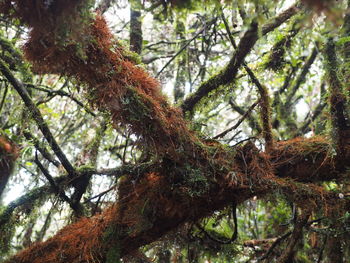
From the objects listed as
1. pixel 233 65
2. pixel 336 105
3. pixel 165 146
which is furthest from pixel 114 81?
pixel 336 105

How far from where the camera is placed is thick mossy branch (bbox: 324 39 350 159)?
2334 mm

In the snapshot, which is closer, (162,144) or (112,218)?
(162,144)

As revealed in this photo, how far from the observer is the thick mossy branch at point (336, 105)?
2.33 meters

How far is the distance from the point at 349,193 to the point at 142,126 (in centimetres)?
155

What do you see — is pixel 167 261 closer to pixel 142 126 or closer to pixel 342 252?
pixel 342 252

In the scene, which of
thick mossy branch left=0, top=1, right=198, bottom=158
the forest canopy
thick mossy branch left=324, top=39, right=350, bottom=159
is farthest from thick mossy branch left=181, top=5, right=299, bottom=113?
thick mossy branch left=0, top=1, right=198, bottom=158

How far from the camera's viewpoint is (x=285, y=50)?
2.96 metres

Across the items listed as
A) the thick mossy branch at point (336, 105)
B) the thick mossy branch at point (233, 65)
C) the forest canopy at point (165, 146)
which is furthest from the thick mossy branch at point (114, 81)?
the thick mossy branch at point (336, 105)

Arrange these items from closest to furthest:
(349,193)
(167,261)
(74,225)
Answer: (349,193) < (74,225) < (167,261)

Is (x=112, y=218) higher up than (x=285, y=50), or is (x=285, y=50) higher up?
(x=285, y=50)

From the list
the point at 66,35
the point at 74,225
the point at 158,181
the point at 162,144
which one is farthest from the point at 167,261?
the point at 66,35

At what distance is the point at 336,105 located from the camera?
2.34 m

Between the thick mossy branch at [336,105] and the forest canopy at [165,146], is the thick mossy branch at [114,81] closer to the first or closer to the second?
the forest canopy at [165,146]

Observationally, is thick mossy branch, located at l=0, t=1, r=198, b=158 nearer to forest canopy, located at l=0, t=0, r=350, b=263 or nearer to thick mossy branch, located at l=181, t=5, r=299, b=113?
forest canopy, located at l=0, t=0, r=350, b=263
